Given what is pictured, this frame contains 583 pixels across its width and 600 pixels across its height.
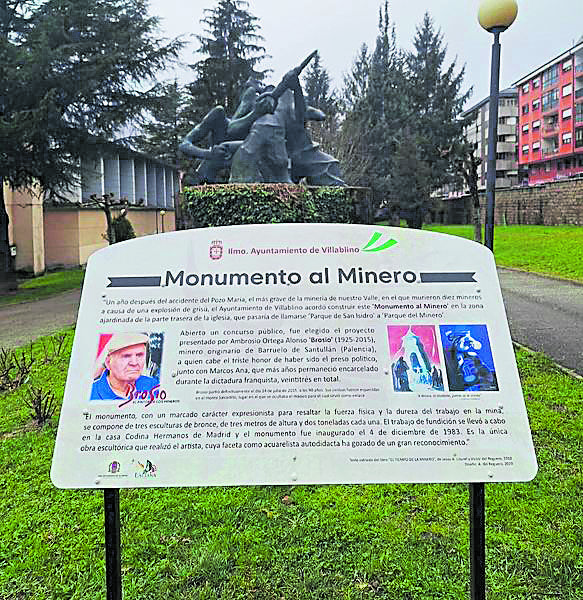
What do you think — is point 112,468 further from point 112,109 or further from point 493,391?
point 112,109

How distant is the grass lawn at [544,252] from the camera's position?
18.2m

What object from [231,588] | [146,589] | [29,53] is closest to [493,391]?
[231,588]

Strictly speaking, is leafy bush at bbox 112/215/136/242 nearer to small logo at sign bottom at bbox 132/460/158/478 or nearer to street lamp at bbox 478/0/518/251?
street lamp at bbox 478/0/518/251

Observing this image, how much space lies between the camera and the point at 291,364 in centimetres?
239

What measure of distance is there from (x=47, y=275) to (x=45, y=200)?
277 cm

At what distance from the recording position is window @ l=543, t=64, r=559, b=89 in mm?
55125

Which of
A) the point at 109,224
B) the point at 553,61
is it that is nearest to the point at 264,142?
the point at 109,224

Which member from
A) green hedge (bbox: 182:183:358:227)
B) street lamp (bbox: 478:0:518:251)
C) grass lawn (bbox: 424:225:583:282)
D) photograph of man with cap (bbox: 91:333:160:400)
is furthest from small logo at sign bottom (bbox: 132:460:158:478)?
grass lawn (bbox: 424:225:583:282)

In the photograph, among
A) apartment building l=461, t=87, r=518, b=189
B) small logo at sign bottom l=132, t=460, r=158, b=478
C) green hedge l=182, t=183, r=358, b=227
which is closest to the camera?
small logo at sign bottom l=132, t=460, r=158, b=478

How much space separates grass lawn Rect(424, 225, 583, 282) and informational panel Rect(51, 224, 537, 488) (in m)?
14.7

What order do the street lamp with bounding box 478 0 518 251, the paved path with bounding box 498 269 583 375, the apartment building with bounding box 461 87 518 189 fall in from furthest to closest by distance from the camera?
the apartment building with bounding box 461 87 518 189
the paved path with bounding box 498 269 583 375
the street lamp with bounding box 478 0 518 251

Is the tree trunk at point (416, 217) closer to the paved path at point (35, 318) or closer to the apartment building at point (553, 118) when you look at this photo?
the apartment building at point (553, 118)

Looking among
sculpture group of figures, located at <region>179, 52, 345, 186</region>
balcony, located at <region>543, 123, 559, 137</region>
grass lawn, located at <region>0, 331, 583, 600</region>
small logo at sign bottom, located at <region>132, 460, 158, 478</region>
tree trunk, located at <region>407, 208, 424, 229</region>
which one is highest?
balcony, located at <region>543, 123, 559, 137</region>

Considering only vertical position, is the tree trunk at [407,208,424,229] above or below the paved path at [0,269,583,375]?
above
